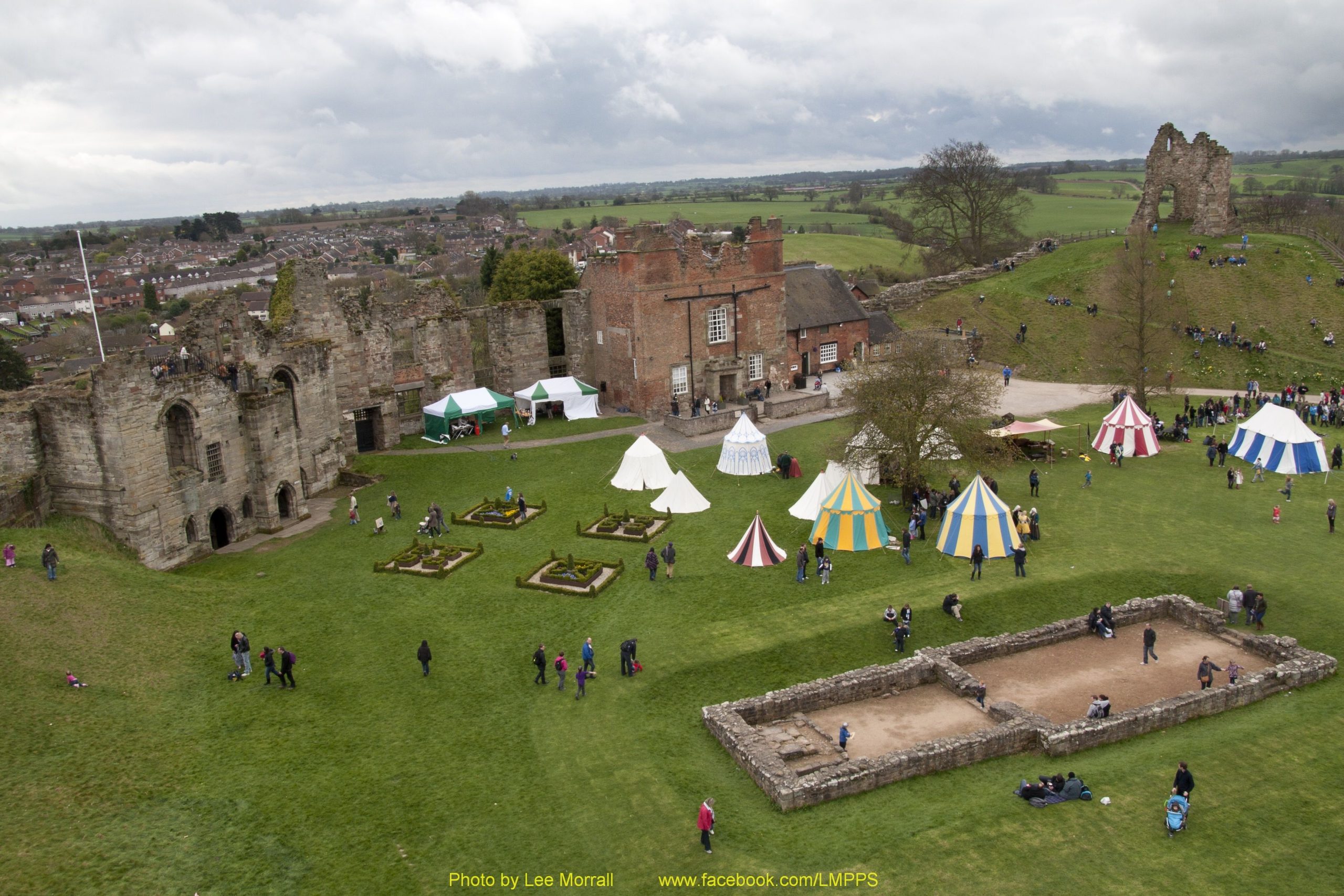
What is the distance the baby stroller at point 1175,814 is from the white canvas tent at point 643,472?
1964cm

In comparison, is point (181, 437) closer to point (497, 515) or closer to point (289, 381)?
point (289, 381)

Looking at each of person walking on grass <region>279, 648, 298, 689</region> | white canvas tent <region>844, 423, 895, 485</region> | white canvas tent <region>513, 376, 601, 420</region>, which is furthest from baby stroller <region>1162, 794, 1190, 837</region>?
white canvas tent <region>513, 376, 601, 420</region>

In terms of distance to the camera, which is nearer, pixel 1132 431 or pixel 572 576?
pixel 572 576

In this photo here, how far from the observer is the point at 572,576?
24609mm

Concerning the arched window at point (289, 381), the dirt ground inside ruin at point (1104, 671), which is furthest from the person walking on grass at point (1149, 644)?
the arched window at point (289, 381)

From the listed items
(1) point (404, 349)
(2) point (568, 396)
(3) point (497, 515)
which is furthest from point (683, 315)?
(3) point (497, 515)

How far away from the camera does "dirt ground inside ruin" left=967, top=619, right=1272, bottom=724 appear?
19.6 meters

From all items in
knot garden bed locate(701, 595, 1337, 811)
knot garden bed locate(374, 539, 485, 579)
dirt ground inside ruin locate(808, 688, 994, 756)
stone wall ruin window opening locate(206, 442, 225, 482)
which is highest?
stone wall ruin window opening locate(206, 442, 225, 482)

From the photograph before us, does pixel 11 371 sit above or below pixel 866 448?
above

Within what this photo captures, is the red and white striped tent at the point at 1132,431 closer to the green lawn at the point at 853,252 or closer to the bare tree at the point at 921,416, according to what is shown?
the bare tree at the point at 921,416

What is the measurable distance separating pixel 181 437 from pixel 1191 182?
61.1 metres

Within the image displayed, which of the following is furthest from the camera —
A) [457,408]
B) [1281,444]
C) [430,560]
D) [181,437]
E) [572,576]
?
[457,408]

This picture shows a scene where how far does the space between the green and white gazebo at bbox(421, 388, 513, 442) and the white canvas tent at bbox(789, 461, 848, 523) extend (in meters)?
16.5

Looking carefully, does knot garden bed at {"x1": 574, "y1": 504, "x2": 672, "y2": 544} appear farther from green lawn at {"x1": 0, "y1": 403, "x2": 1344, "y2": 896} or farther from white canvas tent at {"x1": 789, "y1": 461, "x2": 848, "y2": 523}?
white canvas tent at {"x1": 789, "y1": 461, "x2": 848, "y2": 523}
